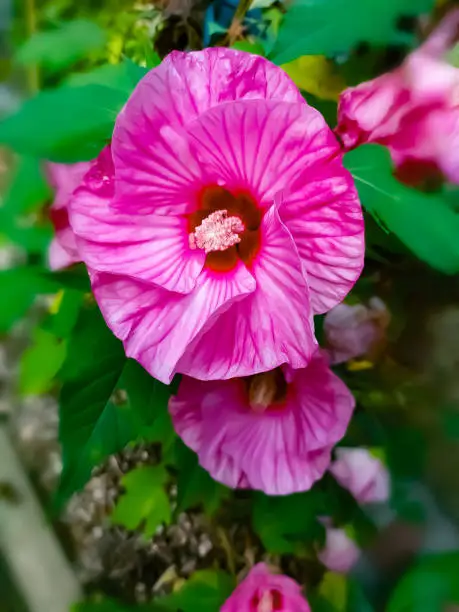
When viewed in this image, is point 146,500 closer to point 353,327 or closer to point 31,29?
point 353,327

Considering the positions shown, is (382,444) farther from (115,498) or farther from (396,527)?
(115,498)

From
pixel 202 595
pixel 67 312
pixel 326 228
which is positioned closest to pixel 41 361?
pixel 67 312

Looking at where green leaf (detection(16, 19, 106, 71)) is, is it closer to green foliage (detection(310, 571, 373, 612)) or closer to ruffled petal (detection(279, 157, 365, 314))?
ruffled petal (detection(279, 157, 365, 314))

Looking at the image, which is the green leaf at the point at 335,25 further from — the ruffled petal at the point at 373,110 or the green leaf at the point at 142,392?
the green leaf at the point at 142,392

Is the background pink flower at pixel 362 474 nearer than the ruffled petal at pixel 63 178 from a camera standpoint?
No

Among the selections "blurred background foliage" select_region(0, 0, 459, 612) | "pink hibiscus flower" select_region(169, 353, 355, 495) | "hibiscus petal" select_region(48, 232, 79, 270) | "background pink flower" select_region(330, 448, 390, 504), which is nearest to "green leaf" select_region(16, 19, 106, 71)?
"blurred background foliage" select_region(0, 0, 459, 612)

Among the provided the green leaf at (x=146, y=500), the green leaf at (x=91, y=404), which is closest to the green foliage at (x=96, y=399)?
the green leaf at (x=91, y=404)
